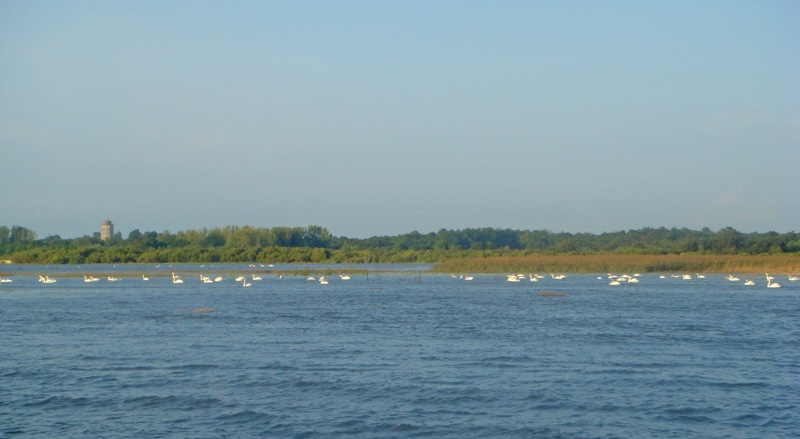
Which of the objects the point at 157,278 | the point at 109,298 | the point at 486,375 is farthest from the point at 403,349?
the point at 157,278

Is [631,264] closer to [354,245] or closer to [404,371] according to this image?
[404,371]

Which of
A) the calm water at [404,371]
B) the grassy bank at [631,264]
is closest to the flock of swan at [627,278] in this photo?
the grassy bank at [631,264]

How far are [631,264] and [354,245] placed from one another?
8702 centimetres

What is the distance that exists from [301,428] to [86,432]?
12.8 ft

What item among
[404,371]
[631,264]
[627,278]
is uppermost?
[631,264]

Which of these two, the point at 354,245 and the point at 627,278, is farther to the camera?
the point at 354,245

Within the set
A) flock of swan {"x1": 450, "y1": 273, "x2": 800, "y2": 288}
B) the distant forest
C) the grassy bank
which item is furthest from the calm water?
the distant forest

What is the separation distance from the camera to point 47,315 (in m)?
35.4

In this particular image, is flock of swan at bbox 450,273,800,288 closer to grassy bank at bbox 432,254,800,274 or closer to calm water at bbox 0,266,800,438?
grassy bank at bbox 432,254,800,274

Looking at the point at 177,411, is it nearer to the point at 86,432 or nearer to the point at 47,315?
the point at 86,432

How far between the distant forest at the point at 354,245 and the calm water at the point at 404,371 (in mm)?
58267

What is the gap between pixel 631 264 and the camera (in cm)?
7162

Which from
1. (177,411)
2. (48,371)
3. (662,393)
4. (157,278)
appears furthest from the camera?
(157,278)

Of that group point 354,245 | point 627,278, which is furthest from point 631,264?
point 354,245
